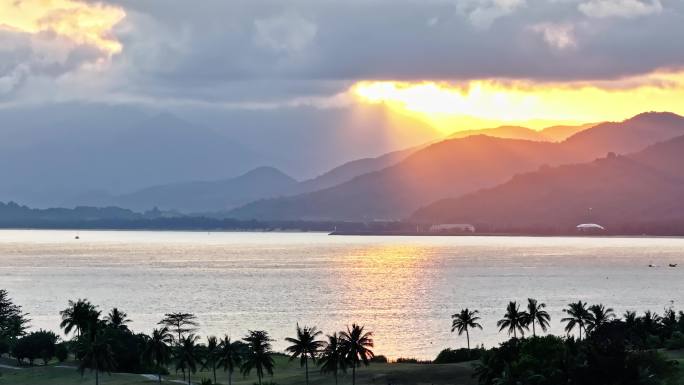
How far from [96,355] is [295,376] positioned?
2237 cm

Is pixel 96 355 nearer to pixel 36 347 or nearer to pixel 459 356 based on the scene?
pixel 36 347

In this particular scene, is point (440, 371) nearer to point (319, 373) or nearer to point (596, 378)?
point (319, 373)

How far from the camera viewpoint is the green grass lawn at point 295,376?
396 feet

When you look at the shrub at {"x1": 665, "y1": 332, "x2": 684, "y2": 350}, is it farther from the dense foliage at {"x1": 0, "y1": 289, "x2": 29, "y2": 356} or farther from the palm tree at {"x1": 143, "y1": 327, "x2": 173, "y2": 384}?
the dense foliage at {"x1": 0, "y1": 289, "x2": 29, "y2": 356}

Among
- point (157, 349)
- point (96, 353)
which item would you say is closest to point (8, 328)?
point (96, 353)

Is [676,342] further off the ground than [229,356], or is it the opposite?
[676,342]

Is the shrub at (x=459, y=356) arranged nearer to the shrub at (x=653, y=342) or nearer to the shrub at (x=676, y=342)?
the shrub at (x=653, y=342)

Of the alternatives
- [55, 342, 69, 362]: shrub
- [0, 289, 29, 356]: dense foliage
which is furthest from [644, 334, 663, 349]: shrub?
[0, 289, 29, 356]: dense foliage

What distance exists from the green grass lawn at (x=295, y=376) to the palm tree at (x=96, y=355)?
1343 mm

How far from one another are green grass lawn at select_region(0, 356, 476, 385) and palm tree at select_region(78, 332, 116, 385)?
134 centimetres

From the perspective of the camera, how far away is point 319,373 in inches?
5098

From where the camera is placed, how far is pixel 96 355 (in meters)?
127

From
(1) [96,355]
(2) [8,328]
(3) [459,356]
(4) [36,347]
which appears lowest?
(3) [459,356]

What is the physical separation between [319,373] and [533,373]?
35793mm
